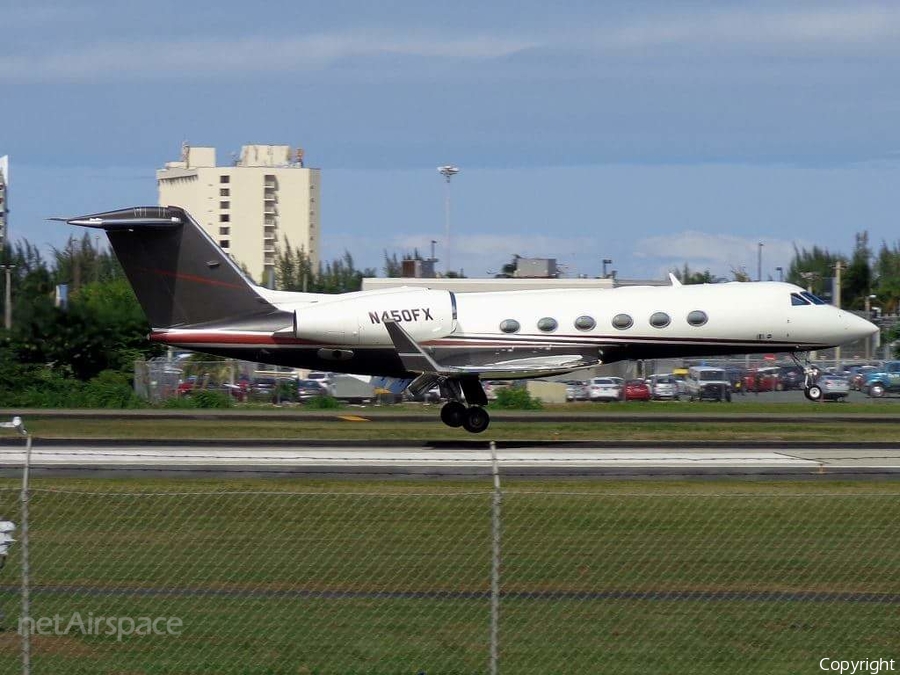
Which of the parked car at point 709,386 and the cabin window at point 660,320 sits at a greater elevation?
the cabin window at point 660,320

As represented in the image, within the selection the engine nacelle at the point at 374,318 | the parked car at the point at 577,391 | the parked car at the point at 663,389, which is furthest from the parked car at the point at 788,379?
the engine nacelle at the point at 374,318

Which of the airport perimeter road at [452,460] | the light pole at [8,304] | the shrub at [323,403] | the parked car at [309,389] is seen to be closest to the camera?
the airport perimeter road at [452,460]

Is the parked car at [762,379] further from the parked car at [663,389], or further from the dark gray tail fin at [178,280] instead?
the dark gray tail fin at [178,280]

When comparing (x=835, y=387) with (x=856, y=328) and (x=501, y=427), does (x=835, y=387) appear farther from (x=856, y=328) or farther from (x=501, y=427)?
(x=501, y=427)

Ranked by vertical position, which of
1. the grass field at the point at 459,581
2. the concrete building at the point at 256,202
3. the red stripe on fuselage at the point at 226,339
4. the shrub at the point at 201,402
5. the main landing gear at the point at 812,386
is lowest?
the grass field at the point at 459,581

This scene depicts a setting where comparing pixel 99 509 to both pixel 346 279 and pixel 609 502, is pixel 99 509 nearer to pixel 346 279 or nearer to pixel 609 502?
pixel 609 502

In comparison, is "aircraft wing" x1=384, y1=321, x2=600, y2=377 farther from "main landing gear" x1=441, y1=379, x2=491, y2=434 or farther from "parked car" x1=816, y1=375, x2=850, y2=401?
"parked car" x1=816, y1=375, x2=850, y2=401

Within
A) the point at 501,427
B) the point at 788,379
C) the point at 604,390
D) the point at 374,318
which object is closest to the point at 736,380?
the point at 788,379

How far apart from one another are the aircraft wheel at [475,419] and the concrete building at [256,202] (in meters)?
121

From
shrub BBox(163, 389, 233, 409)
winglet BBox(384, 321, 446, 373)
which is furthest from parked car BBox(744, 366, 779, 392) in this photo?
winglet BBox(384, 321, 446, 373)

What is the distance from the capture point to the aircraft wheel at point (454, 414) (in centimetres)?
2841

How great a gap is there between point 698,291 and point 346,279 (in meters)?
82.2

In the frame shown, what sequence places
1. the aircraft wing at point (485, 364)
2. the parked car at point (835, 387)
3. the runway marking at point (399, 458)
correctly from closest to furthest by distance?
the runway marking at point (399, 458)
the aircraft wing at point (485, 364)
the parked car at point (835, 387)

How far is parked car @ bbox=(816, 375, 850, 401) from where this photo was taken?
5209 cm
